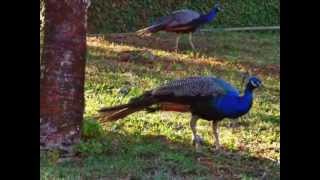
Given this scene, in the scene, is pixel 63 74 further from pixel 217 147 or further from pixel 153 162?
pixel 217 147

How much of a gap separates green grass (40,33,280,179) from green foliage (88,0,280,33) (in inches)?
96.9

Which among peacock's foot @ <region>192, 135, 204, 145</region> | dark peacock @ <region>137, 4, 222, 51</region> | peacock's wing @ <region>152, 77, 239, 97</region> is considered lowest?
peacock's foot @ <region>192, 135, 204, 145</region>

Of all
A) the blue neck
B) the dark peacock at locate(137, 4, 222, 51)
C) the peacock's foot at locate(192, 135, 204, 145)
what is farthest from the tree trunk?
the dark peacock at locate(137, 4, 222, 51)

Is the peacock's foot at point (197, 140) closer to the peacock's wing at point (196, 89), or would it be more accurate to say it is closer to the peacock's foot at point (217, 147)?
the peacock's foot at point (217, 147)

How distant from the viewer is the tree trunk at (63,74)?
5.26m

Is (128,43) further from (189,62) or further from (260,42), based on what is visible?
(260,42)

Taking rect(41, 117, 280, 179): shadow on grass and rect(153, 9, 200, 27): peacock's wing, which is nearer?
rect(41, 117, 280, 179): shadow on grass

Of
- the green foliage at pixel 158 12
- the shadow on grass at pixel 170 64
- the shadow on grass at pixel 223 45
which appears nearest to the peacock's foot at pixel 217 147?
the shadow on grass at pixel 170 64

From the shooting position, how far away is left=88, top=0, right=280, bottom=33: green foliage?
14445mm

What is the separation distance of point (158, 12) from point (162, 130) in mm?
8664

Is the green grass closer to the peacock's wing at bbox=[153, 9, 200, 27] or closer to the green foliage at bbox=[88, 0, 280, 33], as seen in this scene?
the peacock's wing at bbox=[153, 9, 200, 27]

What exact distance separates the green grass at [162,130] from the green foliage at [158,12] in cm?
246

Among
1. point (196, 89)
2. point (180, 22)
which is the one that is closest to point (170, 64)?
point (180, 22)

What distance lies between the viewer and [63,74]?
543 cm
